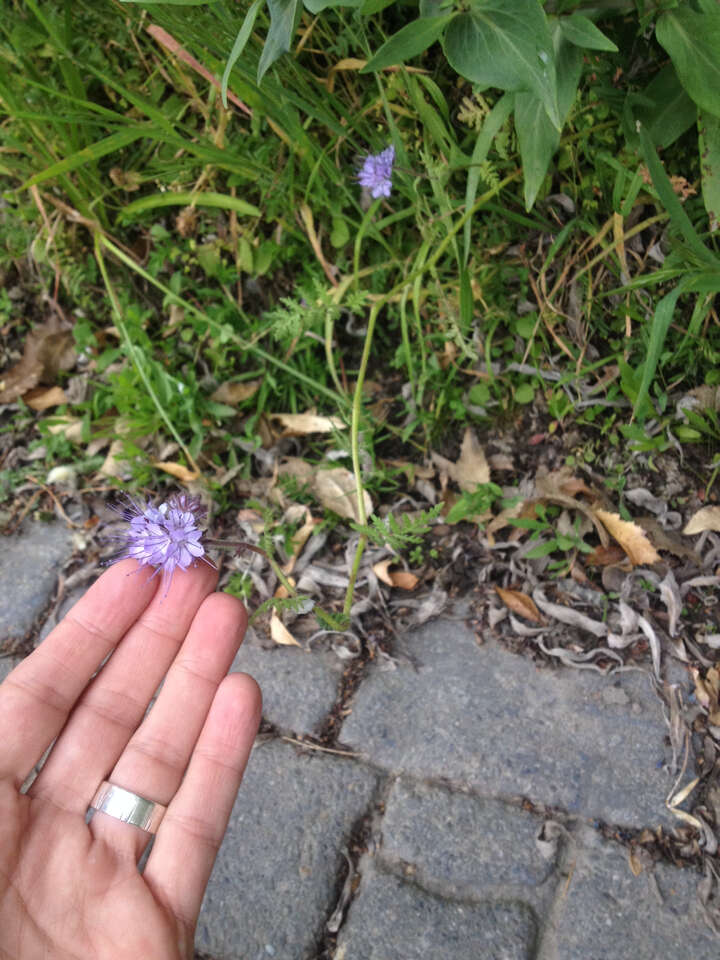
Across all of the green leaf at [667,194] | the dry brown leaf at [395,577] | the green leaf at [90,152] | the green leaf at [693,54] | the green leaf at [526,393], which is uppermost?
the green leaf at [693,54]

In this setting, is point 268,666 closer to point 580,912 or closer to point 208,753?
point 208,753

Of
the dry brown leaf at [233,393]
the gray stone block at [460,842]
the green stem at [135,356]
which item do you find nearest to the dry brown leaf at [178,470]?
the green stem at [135,356]

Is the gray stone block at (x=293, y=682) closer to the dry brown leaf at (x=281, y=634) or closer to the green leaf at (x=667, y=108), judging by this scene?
the dry brown leaf at (x=281, y=634)

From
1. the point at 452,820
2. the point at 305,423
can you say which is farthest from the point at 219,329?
the point at 452,820

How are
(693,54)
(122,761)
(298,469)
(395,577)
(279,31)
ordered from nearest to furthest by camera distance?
1. (279,31)
2. (693,54)
3. (122,761)
4. (395,577)
5. (298,469)

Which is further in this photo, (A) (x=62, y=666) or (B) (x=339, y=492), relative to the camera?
(B) (x=339, y=492)

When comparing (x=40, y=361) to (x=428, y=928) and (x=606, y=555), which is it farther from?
(x=428, y=928)
